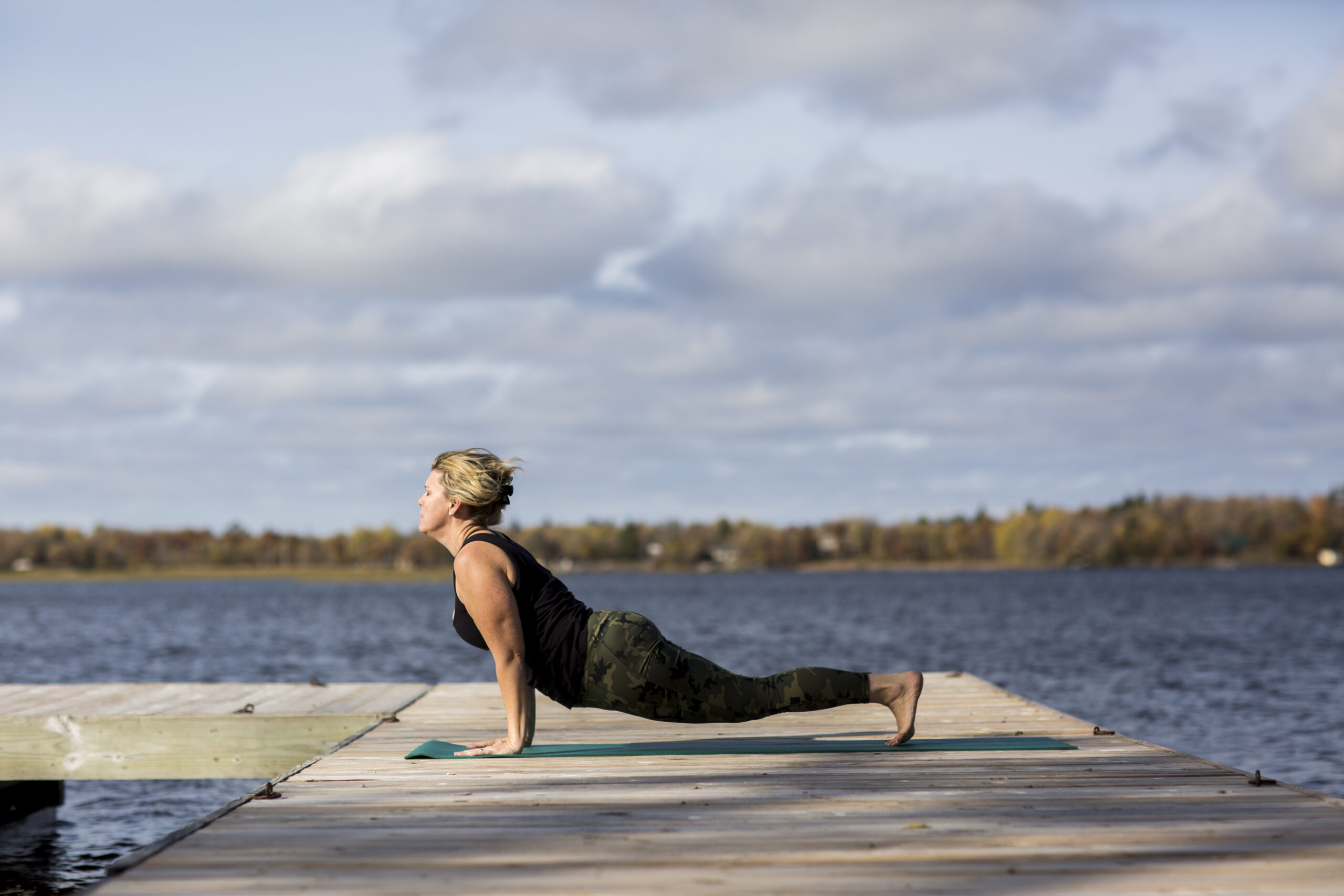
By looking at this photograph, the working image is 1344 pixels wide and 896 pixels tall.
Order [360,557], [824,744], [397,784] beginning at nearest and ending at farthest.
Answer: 1. [397,784]
2. [824,744]
3. [360,557]

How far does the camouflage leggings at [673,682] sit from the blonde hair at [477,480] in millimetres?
813

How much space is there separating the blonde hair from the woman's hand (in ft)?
3.78

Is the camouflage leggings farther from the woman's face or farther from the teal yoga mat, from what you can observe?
the woman's face

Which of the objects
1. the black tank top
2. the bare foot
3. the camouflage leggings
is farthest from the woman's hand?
the bare foot

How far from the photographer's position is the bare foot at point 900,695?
6359 millimetres

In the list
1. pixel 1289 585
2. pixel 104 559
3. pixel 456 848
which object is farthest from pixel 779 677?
pixel 104 559

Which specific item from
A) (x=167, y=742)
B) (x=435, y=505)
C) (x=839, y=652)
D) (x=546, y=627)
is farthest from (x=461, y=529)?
(x=839, y=652)

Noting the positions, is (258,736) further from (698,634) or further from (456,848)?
(698,634)

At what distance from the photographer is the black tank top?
609 cm

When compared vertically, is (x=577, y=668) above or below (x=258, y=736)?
above

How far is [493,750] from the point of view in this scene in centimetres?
625

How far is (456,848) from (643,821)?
2.55 feet

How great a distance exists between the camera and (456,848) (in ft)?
13.9

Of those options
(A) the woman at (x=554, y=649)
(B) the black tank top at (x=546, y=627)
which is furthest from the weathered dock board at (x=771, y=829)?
(B) the black tank top at (x=546, y=627)
